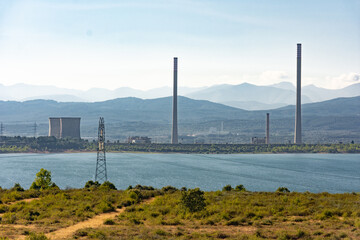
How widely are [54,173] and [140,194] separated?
97.1 m

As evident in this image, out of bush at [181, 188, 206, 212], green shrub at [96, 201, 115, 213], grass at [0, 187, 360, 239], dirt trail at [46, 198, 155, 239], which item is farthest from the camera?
green shrub at [96, 201, 115, 213]

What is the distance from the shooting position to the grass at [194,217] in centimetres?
2422

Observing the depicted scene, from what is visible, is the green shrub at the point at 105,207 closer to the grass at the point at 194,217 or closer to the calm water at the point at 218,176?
the grass at the point at 194,217

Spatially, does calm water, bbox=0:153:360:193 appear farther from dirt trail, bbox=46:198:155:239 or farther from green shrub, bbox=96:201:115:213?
dirt trail, bbox=46:198:155:239

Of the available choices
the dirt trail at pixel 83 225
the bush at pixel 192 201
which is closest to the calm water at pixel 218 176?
the dirt trail at pixel 83 225

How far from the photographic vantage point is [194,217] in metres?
29.6

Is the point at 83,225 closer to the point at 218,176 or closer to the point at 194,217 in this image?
the point at 194,217

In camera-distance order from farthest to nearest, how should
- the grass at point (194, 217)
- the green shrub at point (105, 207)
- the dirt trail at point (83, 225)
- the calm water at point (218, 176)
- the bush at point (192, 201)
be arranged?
1. the calm water at point (218, 176)
2. the green shrub at point (105, 207)
3. the bush at point (192, 201)
4. the dirt trail at point (83, 225)
5. the grass at point (194, 217)

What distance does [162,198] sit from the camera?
36.7m

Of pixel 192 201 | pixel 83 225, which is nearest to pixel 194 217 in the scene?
pixel 192 201

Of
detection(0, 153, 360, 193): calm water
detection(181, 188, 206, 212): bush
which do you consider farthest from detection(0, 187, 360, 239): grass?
detection(0, 153, 360, 193): calm water

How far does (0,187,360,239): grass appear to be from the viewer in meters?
24.2

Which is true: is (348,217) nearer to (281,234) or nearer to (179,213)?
(281,234)

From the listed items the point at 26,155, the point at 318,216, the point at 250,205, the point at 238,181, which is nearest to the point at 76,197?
the point at 250,205
